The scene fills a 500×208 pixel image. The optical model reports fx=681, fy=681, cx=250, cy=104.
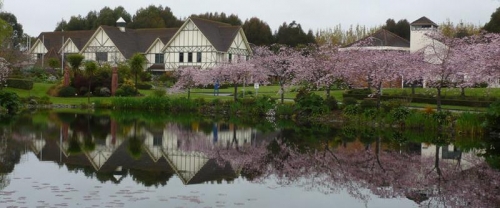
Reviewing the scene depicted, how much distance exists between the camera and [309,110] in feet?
145

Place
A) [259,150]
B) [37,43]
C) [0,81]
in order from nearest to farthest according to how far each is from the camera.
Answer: [259,150], [0,81], [37,43]

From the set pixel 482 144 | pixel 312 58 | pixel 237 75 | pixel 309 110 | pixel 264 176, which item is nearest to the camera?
pixel 264 176

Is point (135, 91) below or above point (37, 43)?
below

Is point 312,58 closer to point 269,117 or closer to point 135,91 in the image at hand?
point 269,117

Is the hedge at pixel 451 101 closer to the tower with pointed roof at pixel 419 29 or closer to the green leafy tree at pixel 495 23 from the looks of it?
the tower with pointed roof at pixel 419 29

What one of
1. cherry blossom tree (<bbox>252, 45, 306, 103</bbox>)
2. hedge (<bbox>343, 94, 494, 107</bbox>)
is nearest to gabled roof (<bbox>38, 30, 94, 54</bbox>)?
cherry blossom tree (<bbox>252, 45, 306, 103</bbox>)

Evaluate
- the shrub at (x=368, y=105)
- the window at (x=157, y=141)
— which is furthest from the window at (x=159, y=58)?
the window at (x=157, y=141)

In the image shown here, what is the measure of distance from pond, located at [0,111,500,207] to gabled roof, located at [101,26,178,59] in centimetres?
5198

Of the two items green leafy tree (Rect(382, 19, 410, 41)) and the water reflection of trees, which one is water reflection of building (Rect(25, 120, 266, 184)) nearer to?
the water reflection of trees

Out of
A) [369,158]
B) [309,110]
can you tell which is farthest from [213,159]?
[309,110]

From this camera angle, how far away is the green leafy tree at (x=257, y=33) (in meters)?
106

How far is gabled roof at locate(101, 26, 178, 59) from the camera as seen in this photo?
85.9m

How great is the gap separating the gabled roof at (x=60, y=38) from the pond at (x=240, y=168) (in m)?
58.8

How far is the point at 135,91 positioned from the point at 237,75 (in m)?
12.2
